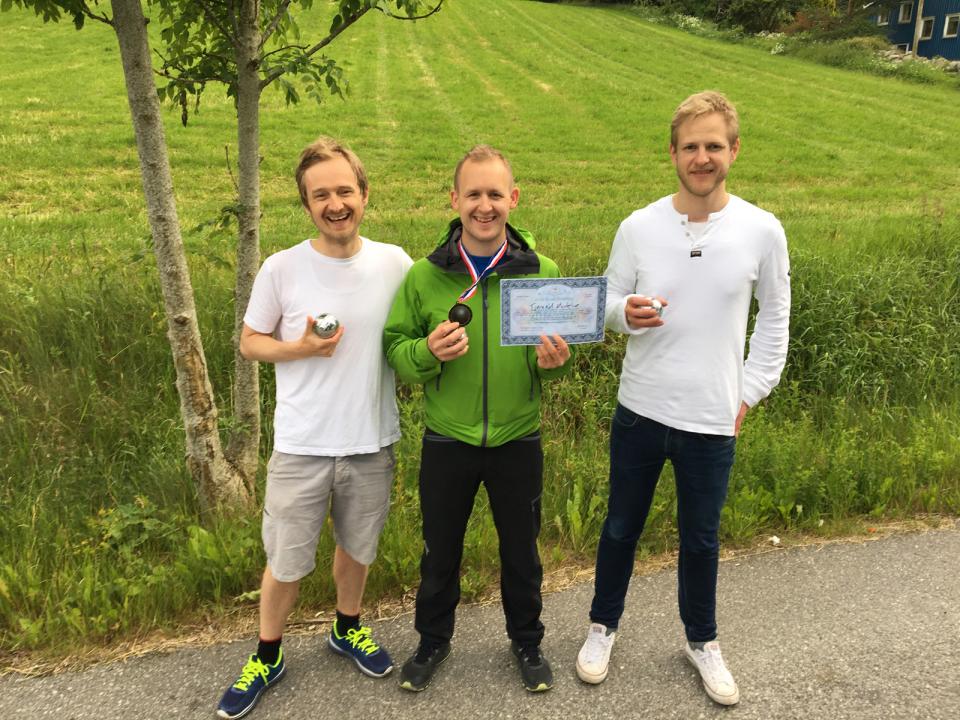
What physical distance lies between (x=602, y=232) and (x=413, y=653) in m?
6.02

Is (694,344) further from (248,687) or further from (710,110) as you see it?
(248,687)

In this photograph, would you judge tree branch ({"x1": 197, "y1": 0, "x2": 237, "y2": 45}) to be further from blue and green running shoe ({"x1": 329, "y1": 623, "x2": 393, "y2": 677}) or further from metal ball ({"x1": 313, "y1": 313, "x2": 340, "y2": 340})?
blue and green running shoe ({"x1": 329, "y1": 623, "x2": 393, "y2": 677})

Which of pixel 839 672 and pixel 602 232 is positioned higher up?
pixel 602 232

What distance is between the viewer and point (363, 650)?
2.63m

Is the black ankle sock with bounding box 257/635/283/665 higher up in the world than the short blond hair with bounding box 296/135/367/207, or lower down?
lower down

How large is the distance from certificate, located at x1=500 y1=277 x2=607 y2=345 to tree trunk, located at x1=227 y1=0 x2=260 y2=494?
5.35ft

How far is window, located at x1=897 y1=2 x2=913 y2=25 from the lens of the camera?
38.4 metres

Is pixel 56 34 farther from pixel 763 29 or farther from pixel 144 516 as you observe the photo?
pixel 763 29

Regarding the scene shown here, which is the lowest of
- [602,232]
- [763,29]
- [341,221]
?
[602,232]

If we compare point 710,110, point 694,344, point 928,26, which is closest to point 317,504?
point 694,344

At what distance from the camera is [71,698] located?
2.45 meters

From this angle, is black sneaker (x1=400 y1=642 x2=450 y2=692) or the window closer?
black sneaker (x1=400 y1=642 x2=450 y2=692)

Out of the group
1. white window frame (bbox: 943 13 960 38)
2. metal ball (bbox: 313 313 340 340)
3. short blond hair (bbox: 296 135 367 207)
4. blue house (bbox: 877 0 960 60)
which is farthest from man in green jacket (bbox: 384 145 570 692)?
white window frame (bbox: 943 13 960 38)

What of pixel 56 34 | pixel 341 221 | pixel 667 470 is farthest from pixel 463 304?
pixel 56 34
